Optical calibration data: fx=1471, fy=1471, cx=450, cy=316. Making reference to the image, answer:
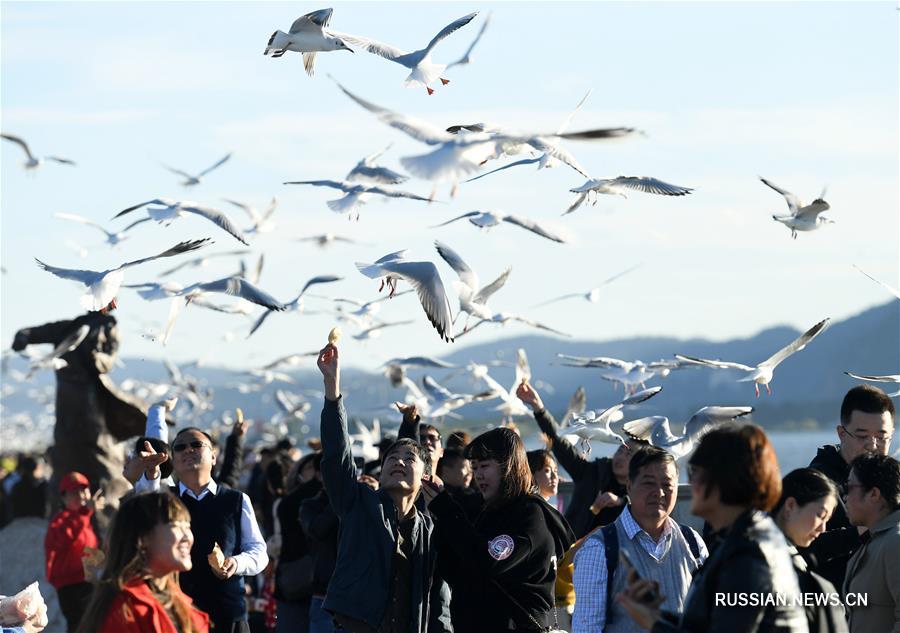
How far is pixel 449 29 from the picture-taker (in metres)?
10.6

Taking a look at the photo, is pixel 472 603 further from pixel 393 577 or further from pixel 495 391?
pixel 495 391

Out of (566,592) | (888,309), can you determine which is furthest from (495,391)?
(888,309)

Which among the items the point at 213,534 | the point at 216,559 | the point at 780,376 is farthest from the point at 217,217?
the point at 780,376

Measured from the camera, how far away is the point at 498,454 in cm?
640

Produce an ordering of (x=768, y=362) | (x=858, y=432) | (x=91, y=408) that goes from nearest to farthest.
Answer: (x=858, y=432), (x=768, y=362), (x=91, y=408)

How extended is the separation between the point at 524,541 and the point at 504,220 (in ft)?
14.5

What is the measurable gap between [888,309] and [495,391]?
115099 millimetres

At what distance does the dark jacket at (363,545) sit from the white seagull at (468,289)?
434cm

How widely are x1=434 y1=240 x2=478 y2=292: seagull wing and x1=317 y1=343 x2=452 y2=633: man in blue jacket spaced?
14.0ft

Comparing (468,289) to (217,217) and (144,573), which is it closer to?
(217,217)

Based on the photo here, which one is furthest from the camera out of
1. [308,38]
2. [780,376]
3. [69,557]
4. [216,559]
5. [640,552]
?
[780,376]

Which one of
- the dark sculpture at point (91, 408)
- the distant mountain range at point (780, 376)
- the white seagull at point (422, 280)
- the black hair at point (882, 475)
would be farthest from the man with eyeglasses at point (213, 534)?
the distant mountain range at point (780, 376)

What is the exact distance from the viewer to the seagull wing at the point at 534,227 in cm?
1045

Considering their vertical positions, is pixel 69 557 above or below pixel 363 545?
below
